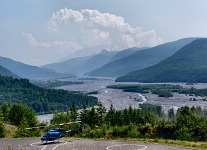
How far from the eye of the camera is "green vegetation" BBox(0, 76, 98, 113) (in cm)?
14262

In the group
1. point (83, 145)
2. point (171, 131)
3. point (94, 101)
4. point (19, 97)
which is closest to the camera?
point (83, 145)

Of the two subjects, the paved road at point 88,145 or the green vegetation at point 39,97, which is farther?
the green vegetation at point 39,97

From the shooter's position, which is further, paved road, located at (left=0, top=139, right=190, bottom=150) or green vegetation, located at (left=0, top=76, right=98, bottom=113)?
green vegetation, located at (left=0, top=76, right=98, bottom=113)

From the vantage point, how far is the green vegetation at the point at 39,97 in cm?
14262

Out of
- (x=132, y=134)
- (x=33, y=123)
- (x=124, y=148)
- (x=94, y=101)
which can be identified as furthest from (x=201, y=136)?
(x=94, y=101)

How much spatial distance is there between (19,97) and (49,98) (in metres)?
16.0

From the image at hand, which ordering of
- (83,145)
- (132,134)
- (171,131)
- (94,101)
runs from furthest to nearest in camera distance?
(94,101)
(171,131)
(132,134)
(83,145)

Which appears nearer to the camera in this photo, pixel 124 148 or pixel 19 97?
pixel 124 148

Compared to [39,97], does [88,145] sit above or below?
above

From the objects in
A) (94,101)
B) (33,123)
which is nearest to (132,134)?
(33,123)

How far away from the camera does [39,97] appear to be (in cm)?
15738

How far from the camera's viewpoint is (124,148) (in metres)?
24.9

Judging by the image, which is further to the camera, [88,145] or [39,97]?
[39,97]

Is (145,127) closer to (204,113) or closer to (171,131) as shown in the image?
(171,131)
